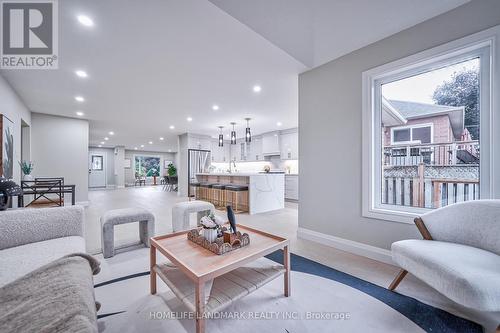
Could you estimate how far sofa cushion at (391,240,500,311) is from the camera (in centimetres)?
109

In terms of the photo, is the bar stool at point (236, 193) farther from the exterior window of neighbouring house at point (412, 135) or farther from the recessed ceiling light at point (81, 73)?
the recessed ceiling light at point (81, 73)

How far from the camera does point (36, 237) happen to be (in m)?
1.69

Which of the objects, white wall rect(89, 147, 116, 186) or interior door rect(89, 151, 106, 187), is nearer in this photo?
interior door rect(89, 151, 106, 187)

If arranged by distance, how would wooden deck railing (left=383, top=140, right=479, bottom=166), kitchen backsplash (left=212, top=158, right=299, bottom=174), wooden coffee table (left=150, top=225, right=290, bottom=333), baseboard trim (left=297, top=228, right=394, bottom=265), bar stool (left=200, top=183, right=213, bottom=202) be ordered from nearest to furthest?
wooden coffee table (left=150, top=225, right=290, bottom=333) < wooden deck railing (left=383, top=140, right=479, bottom=166) < baseboard trim (left=297, top=228, right=394, bottom=265) < bar stool (left=200, top=183, right=213, bottom=202) < kitchen backsplash (left=212, top=158, right=299, bottom=174)

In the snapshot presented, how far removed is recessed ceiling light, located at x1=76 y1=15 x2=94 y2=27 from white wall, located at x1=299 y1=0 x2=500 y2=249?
105 inches

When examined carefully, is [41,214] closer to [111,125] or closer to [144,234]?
[144,234]

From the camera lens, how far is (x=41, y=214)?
5.73 ft

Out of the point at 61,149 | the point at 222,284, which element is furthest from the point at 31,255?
the point at 61,149

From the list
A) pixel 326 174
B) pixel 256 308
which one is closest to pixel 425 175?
pixel 326 174

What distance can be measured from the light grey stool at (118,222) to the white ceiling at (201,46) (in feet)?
6.68

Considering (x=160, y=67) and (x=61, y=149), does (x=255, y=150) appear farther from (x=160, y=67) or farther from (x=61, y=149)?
(x=61, y=149)

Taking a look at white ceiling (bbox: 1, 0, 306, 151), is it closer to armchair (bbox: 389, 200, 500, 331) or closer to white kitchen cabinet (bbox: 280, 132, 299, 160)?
white kitchen cabinet (bbox: 280, 132, 299, 160)

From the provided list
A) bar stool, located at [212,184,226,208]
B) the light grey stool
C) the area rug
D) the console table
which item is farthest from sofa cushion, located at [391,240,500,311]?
the console table

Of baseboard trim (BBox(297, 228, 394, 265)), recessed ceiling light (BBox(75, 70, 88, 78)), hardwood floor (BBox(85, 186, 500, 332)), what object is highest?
recessed ceiling light (BBox(75, 70, 88, 78))
